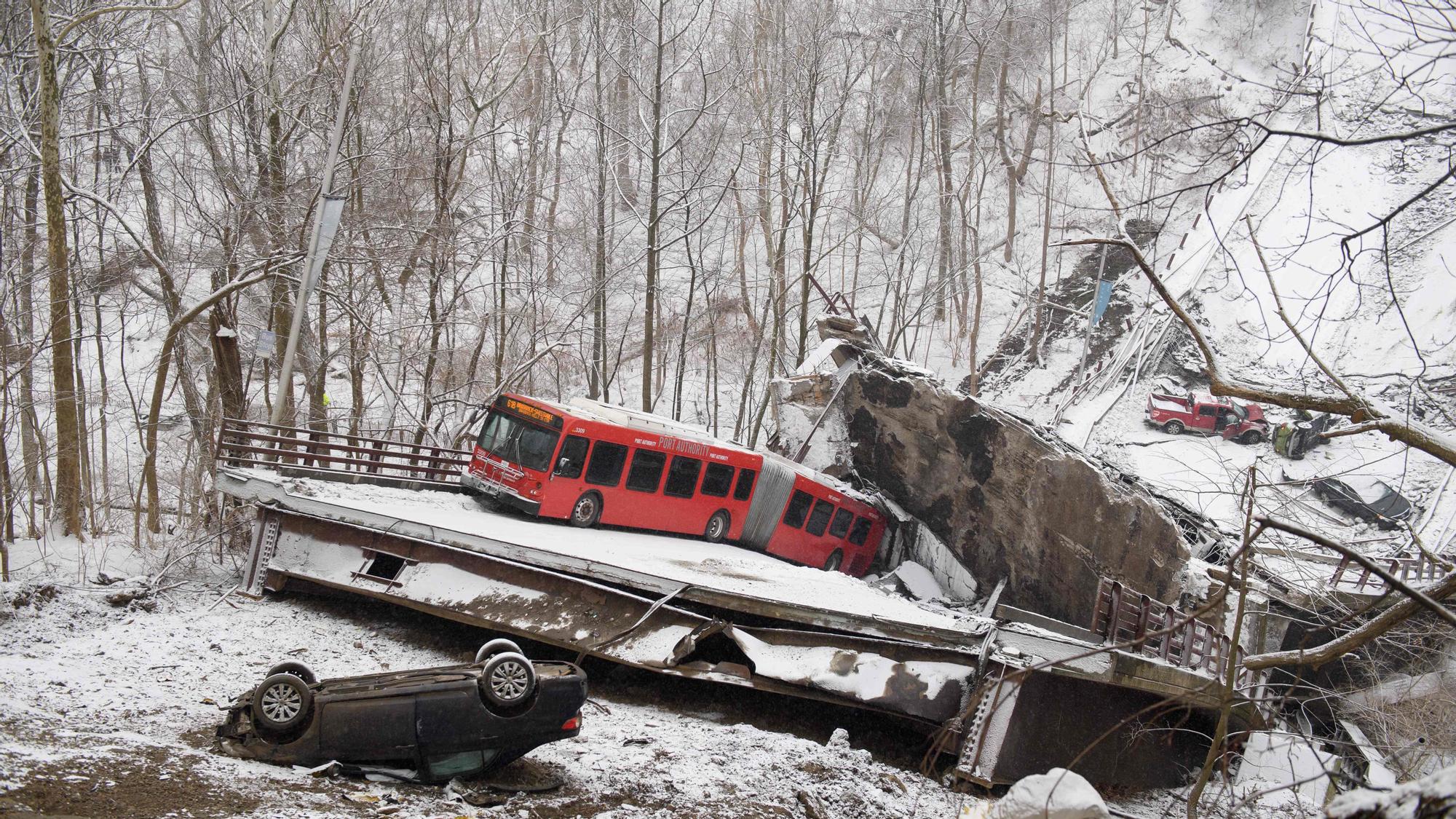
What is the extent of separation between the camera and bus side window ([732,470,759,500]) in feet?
57.5

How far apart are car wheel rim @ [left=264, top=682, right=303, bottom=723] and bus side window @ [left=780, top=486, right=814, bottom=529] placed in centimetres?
1253

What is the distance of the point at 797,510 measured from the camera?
18.7m

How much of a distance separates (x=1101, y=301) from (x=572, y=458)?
88.6 ft

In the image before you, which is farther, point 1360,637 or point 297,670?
point 297,670

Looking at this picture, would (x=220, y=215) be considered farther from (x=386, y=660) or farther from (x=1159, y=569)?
(x=1159, y=569)

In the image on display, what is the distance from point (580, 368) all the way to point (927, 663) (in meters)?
26.6

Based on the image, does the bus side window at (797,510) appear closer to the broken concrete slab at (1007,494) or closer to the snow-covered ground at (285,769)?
the broken concrete slab at (1007,494)

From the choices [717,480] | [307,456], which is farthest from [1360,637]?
[717,480]

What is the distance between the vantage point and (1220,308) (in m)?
33.4

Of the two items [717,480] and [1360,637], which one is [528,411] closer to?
[717,480]

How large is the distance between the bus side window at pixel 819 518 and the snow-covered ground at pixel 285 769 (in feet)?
25.1

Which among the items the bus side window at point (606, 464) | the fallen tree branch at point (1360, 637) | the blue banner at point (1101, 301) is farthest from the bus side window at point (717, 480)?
the blue banner at point (1101, 301)

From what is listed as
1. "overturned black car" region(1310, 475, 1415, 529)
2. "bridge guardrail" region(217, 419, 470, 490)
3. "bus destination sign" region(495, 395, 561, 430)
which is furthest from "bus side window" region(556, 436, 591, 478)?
"overturned black car" region(1310, 475, 1415, 529)

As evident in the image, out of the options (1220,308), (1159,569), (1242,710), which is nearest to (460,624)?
(1242,710)
